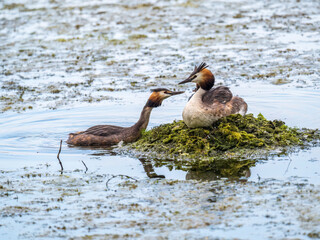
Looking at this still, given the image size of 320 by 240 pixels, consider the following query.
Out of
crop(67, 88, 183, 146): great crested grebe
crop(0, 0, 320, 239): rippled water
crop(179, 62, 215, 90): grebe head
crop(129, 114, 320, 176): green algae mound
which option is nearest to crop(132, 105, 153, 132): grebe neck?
crop(67, 88, 183, 146): great crested grebe

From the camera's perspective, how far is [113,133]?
38.7 ft

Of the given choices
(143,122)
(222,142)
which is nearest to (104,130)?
(143,122)

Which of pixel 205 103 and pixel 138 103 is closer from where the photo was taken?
pixel 205 103

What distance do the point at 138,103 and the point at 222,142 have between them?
13.4 ft

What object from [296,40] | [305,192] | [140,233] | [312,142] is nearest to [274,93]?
[312,142]

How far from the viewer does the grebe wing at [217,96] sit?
10703mm

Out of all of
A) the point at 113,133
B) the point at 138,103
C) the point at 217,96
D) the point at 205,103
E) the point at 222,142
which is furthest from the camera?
the point at 138,103

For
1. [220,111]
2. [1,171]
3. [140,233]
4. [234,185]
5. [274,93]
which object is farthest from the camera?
[274,93]

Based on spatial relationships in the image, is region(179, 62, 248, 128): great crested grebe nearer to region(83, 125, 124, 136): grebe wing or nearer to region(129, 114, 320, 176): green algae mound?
region(129, 114, 320, 176): green algae mound

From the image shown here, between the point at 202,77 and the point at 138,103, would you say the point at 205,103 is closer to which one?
the point at 202,77

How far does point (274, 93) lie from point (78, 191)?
6.92 m

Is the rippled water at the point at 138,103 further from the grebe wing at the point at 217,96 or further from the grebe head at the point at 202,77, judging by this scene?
the grebe head at the point at 202,77

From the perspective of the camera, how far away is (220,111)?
10.7 m

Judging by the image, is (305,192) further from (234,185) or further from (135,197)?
(135,197)
